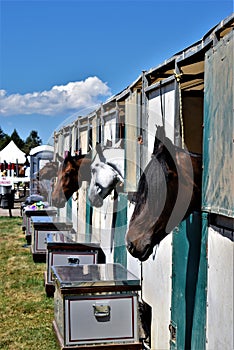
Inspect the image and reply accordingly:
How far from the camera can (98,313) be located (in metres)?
5.36

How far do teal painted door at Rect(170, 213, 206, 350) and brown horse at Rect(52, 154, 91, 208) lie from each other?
12.7 feet

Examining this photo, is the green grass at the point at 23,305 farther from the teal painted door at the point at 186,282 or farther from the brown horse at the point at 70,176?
the teal painted door at the point at 186,282

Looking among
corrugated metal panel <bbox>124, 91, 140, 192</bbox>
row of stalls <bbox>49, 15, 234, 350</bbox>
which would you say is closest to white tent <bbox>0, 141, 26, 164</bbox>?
row of stalls <bbox>49, 15, 234, 350</bbox>

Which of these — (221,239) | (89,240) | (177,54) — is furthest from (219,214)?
(89,240)

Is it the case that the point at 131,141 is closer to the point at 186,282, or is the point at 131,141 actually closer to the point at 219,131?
the point at 186,282

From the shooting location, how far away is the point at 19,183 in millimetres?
27734

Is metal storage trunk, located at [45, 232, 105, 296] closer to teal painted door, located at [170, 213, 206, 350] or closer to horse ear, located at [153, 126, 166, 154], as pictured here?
teal painted door, located at [170, 213, 206, 350]

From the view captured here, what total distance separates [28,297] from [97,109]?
302 centimetres

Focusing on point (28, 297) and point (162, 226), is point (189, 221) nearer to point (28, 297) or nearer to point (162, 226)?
point (162, 226)

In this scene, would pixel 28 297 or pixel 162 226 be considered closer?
pixel 162 226

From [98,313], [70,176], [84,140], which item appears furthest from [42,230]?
[98,313]

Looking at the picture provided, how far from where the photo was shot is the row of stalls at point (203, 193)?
3367 millimetres

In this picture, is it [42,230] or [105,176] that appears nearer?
[105,176]

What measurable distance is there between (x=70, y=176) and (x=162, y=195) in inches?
188
